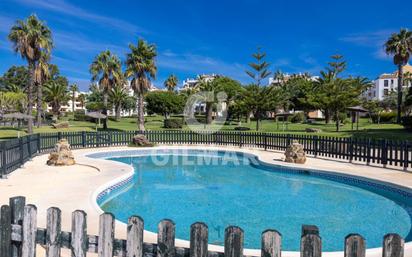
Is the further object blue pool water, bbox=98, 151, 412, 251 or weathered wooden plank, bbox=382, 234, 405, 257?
blue pool water, bbox=98, 151, 412, 251

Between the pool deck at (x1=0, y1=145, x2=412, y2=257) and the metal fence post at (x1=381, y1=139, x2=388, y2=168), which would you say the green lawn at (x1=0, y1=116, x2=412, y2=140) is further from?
the pool deck at (x1=0, y1=145, x2=412, y2=257)

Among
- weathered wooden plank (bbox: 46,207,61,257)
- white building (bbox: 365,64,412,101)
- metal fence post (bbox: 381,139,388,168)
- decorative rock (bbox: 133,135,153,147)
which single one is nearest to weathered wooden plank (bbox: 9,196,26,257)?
weathered wooden plank (bbox: 46,207,61,257)

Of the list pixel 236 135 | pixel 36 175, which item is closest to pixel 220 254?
pixel 36 175

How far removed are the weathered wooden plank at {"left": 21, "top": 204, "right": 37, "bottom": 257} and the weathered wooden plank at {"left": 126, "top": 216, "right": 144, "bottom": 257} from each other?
1068mm

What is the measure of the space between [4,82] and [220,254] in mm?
107588

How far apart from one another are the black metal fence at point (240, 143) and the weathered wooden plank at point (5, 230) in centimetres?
1031

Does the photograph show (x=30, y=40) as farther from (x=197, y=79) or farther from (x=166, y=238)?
(x=197, y=79)

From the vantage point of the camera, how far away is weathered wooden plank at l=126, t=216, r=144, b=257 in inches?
122

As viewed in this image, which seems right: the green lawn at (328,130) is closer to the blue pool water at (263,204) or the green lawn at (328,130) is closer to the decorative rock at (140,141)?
the decorative rock at (140,141)

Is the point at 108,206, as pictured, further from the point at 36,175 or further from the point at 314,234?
the point at 314,234

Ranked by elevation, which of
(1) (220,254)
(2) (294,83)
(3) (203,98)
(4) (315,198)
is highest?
(2) (294,83)

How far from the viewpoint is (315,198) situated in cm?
1162

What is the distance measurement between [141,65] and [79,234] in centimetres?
3440

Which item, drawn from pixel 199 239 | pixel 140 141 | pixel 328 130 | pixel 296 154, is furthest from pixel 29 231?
pixel 328 130
